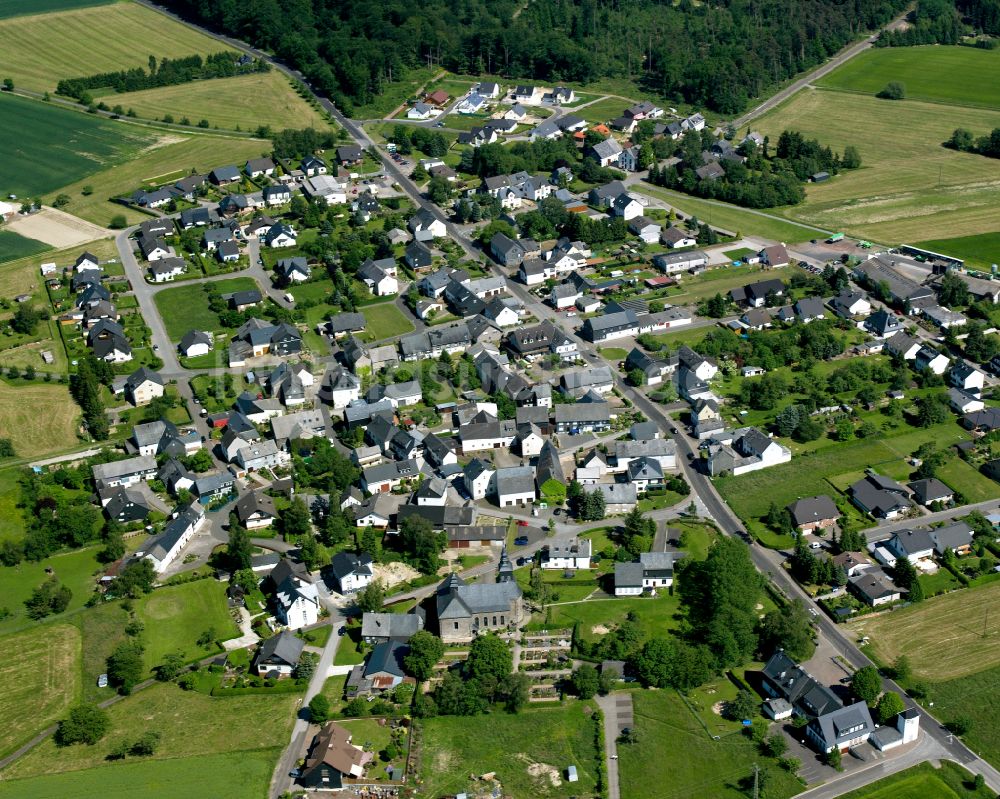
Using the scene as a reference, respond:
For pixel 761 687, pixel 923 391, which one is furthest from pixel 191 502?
pixel 923 391

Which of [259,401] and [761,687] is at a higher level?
[259,401]

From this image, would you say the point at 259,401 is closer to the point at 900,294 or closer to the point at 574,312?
the point at 574,312

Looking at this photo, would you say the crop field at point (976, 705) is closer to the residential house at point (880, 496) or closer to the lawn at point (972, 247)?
the residential house at point (880, 496)

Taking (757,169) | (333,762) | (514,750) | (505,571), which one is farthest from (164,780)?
(757,169)

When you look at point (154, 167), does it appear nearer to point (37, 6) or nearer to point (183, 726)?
point (37, 6)

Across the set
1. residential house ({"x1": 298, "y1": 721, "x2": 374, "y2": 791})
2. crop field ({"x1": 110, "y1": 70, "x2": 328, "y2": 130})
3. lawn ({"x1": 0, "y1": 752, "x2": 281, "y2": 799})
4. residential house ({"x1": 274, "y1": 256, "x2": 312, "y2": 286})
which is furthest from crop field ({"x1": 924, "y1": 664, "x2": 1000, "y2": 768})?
crop field ({"x1": 110, "y1": 70, "x2": 328, "y2": 130})

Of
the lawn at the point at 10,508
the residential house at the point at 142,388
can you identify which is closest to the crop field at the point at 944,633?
the lawn at the point at 10,508
